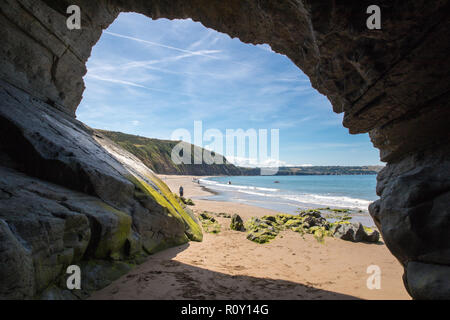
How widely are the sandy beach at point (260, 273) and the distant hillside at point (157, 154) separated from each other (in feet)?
227

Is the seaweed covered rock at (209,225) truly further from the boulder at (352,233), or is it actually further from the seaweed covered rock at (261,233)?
the boulder at (352,233)

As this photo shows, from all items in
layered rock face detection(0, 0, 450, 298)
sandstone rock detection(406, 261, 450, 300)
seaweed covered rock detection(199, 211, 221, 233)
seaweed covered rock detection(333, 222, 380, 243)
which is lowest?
seaweed covered rock detection(199, 211, 221, 233)

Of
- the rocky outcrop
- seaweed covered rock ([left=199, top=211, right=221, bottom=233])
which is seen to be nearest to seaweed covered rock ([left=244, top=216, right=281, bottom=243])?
seaweed covered rock ([left=199, top=211, right=221, bottom=233])

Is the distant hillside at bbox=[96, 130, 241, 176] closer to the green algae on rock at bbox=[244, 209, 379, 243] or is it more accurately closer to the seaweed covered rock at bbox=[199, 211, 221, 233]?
the seaweed covered rock at bbox=[199, 211, 221, 233]

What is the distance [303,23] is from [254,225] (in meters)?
10.3

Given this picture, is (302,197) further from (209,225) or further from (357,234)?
(209,225)

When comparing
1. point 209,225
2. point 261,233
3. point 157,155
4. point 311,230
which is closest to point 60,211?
point 261,233

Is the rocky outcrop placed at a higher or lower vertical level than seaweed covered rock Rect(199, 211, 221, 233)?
higher

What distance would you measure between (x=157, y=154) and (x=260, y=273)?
108880 mm

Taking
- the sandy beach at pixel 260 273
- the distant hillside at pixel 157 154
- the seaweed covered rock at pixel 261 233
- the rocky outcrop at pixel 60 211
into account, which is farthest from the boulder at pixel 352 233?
the distant hillside at pixel 157 154

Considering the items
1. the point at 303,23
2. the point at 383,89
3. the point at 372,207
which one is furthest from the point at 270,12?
the point at 372,207

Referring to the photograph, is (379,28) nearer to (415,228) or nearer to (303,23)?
(303,23)

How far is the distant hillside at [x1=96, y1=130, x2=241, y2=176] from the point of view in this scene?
9332 cm

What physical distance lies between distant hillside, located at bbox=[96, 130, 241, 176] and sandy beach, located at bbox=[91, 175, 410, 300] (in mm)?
69201
